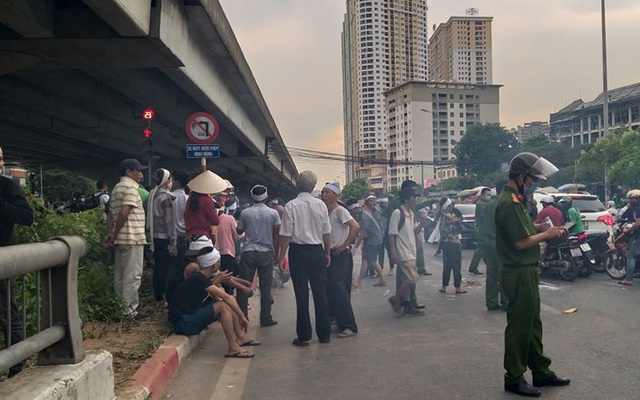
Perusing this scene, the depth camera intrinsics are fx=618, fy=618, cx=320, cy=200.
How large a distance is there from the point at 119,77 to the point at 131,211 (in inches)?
221

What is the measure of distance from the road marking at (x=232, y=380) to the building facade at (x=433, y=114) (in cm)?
10210

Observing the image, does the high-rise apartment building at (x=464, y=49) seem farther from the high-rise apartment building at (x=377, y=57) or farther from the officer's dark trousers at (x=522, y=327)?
the officer's dark trousers at (x=522, y=327)

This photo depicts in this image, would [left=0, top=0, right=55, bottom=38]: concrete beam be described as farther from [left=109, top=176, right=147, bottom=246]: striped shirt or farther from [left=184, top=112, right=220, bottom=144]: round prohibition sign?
[left=184, top=112, right=220, bottom=144]: round prohibition sign

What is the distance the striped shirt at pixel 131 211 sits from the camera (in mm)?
6930

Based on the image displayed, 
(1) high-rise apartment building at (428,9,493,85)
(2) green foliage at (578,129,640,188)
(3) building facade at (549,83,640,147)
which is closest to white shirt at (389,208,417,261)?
(2) green foliage at (578,129,640,188)

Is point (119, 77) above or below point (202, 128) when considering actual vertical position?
above

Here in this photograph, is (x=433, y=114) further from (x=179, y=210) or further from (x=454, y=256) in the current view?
(x=179, y=210)

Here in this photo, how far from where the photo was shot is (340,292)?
736 cm

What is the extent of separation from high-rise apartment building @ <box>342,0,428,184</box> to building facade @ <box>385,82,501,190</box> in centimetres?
656

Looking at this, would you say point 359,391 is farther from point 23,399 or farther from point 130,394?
point 23,399

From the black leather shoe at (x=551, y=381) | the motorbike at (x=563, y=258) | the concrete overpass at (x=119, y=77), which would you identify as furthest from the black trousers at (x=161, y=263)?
the motorbike at (x=563, y=258)

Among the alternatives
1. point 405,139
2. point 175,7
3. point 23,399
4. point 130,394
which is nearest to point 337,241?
point 130,394

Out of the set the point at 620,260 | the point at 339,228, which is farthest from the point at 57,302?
the point at 620,260

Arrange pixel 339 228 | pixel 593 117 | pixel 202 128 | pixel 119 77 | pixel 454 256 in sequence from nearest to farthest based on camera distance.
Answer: pixel 339 228
pixel 454 256
pixel 202 128
pixel 119 77
pixel 593 117
